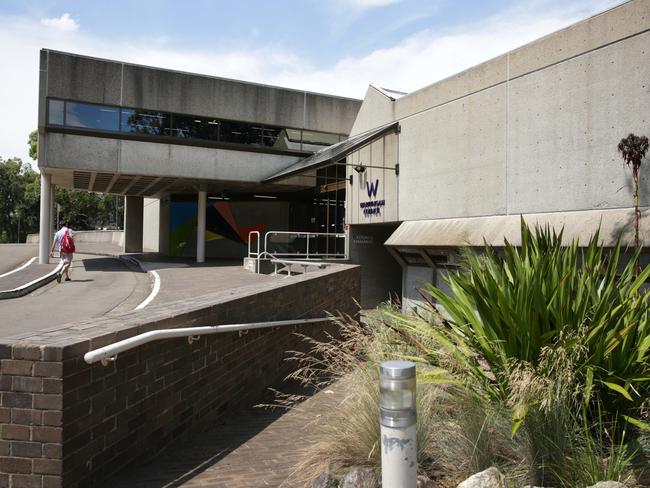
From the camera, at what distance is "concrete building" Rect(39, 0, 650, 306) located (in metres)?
11.8

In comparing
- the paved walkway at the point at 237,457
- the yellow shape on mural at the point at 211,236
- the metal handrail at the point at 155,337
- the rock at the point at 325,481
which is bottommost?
the paved walkway at the point at 237,457

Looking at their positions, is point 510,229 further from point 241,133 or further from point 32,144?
point 32,144

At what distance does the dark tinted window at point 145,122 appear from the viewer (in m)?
20.9

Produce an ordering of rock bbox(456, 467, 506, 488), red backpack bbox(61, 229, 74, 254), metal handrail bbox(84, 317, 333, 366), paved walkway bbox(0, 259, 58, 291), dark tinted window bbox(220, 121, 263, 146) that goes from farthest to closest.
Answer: dark tinted window bbox(220, 121, 263, 146) < red backpack bbox(61, 229, 74, 254) < paved walkway bbox(0, 259, 58, 291) < metal handrail bbox(84, 317, 333, 366) < rock bbox(456, 467, 506, 488)

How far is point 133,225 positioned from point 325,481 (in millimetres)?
33430

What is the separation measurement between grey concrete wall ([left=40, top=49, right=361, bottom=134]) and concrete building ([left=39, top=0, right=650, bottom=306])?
2.1 inches

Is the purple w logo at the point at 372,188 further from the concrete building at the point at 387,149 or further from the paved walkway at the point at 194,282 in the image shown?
the paved walkway at the point at 194,282

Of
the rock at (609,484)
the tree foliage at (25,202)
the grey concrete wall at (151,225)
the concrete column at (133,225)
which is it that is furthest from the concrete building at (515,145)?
the tree foliage at (25,202)

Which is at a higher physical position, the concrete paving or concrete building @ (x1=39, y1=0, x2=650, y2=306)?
concrete building @ (x1=39, y1=0, x2=650, y2=306)

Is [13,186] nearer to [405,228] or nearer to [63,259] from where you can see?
[63,259]

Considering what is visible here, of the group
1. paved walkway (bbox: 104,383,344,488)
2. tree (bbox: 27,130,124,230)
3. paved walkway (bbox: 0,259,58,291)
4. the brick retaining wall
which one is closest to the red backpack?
paved walkway (bbox: 0,259,58,291)

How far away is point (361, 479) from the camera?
3.33 metres

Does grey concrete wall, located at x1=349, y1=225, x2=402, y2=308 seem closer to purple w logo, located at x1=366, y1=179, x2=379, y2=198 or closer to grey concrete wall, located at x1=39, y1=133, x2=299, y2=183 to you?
purple w logo, located at x1=366, y1=179, x2=379, y2=198

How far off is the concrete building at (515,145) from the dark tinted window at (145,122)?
24.0ft
